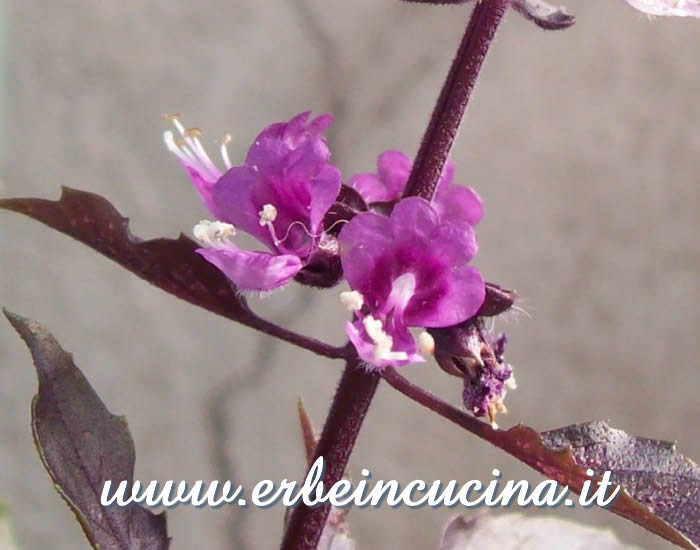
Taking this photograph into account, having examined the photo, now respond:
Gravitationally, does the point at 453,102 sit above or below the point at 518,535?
above

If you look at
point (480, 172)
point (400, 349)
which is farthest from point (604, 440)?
point (480, 172)

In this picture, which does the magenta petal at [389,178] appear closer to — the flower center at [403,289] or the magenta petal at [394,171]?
the magenta petal at [394,171]

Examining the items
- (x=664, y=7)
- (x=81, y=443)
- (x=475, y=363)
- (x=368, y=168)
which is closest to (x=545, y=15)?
(x=664, y=7)

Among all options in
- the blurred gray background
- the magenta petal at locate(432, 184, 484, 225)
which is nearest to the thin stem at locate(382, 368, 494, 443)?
the magenta petal at locate(432, 184, 484, 225)

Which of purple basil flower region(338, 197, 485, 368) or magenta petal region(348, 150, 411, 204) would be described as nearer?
purple basil flower region(338, 197, 485, 368)

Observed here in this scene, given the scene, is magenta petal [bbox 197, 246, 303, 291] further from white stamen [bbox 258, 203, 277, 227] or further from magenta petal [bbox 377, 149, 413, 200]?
magenta petal [bbox 377, 149, 413, 200]

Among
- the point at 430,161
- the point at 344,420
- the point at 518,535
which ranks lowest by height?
the point at 518,535

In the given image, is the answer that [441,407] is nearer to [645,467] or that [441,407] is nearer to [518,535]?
[645,467]
